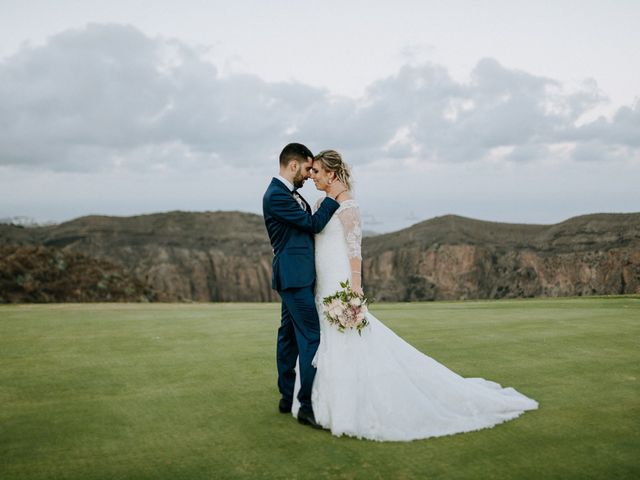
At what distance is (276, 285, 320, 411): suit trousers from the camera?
5.39 m

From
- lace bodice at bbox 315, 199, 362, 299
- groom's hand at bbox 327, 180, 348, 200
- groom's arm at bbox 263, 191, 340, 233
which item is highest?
groom's hand at bbox 327, 180, 348, 200

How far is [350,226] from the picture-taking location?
18.1ft

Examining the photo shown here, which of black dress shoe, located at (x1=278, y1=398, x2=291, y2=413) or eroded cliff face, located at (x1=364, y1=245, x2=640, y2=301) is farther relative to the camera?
eroded cliff face, located at (x1=364, y1=245, x2=640, y2=301)

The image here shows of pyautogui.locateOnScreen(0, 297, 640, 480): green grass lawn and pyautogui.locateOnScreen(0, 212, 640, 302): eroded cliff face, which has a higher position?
pyautogui.locateOnScreen(0, 212, 640, 302): eroded cliff face

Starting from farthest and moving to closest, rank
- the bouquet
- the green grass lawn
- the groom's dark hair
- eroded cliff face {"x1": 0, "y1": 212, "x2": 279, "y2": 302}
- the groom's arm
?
eroded cliff face {"x1": 0, "y1": 212, "x2": 279, "y2": 302} → the groom's dark hair → the groom's arm → the bouquet → the green grass lawn

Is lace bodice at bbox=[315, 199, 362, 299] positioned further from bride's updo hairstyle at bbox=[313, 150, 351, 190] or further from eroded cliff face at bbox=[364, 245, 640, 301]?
eroded cliff face at bbox=[364, 245, 640, 301]

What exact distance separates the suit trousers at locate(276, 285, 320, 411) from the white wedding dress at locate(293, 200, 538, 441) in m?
0.08

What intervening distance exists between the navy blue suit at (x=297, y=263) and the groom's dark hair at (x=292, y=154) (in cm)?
22

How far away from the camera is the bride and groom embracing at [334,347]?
512cm

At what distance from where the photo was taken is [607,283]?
143ft

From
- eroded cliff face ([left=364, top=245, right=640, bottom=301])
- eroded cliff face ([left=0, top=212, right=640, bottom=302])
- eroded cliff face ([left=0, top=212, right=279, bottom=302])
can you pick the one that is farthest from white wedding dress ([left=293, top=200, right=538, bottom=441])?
eroded cliff face ([left=0, top=212, right=279, bottom=302])

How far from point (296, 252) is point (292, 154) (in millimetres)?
941

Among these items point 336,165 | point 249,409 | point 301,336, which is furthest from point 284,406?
point 336,165

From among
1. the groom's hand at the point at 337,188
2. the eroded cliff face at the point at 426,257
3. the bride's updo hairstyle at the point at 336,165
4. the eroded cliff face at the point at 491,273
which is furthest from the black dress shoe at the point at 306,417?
the eroded cliff face at the point at 491,273
